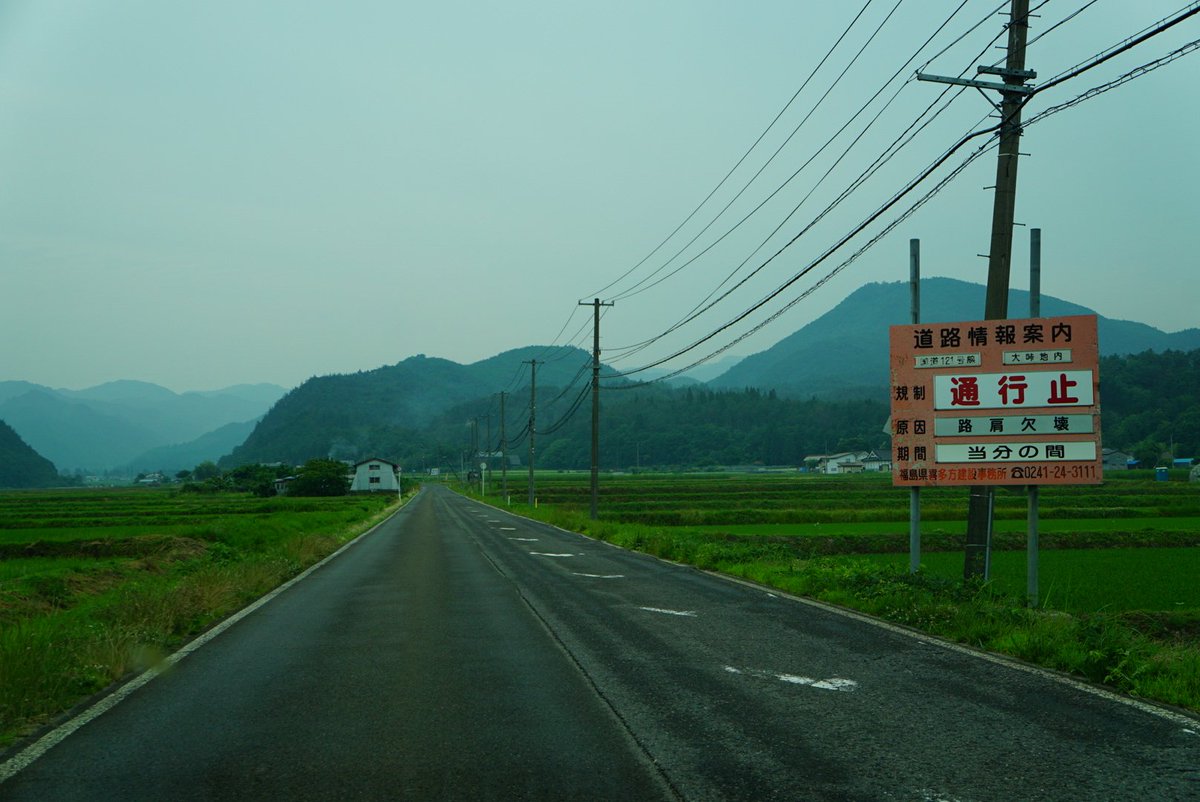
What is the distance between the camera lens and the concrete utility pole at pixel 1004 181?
45.3ft

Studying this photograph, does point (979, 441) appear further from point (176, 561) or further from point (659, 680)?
point (176, 561)

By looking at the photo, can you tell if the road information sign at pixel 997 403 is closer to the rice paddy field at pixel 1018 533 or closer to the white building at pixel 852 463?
the rice paddy field at pixel 1018 533

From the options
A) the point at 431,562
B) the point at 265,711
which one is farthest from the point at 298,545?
the point at 265,711

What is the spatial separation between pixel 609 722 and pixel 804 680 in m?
2.32

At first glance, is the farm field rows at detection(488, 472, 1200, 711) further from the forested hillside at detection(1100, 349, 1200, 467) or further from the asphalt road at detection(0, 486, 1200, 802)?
the forested hillside at detection(1100, 349, 1200, 467)

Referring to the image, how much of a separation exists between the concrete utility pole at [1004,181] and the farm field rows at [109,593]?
1145cm

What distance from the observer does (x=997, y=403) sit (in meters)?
14.0

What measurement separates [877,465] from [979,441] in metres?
156

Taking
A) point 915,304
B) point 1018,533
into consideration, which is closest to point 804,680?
point 915,304

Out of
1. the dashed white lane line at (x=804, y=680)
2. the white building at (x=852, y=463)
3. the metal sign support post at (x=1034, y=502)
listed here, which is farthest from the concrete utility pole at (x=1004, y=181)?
the white building at (x=852, y=463)

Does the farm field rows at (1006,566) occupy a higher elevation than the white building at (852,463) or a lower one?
lower

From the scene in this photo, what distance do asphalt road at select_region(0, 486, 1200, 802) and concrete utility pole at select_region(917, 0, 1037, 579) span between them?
13.2 feet

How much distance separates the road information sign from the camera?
13.4 m

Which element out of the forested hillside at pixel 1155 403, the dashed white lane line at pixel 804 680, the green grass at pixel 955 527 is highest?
the forested hillside at pixel 1155 403
